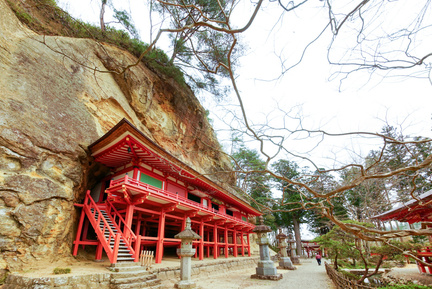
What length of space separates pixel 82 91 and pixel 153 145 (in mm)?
4817

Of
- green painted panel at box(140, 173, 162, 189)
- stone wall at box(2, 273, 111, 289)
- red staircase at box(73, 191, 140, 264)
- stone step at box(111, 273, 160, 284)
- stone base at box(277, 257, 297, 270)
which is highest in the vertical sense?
green painted panel at box(140, 173, 162, 189)

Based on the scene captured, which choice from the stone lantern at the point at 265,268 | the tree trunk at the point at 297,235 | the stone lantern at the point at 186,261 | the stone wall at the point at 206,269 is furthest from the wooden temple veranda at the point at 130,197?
the tree trunk at the point at 297,235

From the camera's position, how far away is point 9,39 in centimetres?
844

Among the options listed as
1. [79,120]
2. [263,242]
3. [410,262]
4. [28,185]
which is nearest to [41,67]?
[79,120]

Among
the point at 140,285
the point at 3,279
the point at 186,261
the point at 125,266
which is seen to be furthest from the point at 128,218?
the point at 3,279

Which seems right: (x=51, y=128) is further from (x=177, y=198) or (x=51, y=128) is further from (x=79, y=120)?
(x=177, y=198)

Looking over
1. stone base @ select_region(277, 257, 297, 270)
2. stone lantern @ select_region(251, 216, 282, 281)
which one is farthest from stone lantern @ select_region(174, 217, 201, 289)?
stone base @ select_region(277, 257, 297, 270)

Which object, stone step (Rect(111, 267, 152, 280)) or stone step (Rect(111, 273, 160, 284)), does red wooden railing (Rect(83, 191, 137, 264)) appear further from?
stone step (Rect(111, 273, 160, 284))

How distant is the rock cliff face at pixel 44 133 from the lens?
6176 mm

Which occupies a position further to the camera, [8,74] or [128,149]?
[128,149]

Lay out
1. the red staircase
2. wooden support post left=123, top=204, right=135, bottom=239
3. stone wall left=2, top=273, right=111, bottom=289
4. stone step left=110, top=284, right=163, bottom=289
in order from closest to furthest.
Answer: stone wall left=2, top=273, right=111, bottom=289 < stone step left=110, top=284, right=163, bottom=289 < the red staircase < wooden support post left=123, top=204, right=135, bottom=239

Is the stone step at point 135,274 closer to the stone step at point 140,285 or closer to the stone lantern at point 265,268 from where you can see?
the stone step at point 140,285

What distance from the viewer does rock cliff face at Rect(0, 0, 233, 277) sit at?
6.18 metres

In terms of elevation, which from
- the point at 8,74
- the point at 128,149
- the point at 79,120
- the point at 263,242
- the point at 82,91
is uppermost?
the point at 82,91
